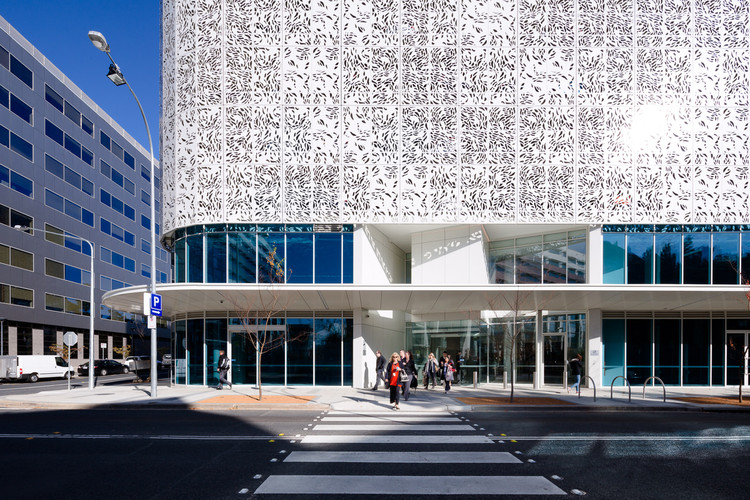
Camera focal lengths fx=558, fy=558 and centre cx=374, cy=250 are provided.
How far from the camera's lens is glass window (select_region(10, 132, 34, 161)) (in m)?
44.8

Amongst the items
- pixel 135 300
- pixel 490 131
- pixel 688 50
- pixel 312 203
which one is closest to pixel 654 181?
pixel 688 50

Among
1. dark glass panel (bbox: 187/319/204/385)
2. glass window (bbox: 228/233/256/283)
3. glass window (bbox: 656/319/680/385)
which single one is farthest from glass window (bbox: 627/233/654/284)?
dark glass panel (bbox: 187/319/204/385)

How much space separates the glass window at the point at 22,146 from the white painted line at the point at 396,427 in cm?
4432

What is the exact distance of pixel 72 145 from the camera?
53750 mm

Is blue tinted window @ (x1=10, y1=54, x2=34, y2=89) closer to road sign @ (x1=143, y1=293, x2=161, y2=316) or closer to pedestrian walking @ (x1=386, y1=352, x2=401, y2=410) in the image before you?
road sign @ (x1=143, y1=293, x2=161, y2=316)

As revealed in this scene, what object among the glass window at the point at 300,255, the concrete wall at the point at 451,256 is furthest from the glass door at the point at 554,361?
the glass window at the point at 300,255

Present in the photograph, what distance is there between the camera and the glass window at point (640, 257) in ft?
79.3

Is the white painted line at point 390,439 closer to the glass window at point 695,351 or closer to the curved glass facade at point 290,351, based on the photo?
the curved glass facade at point 290,351

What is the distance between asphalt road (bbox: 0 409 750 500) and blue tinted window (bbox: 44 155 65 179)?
41698mm

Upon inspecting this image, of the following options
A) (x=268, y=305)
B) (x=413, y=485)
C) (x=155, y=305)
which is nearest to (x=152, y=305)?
(x=155, y=305)

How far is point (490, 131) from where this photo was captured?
78.2ft

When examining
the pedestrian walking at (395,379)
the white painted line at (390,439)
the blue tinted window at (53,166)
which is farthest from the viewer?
the blue tinted window at (53,166)

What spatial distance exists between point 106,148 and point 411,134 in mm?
49049

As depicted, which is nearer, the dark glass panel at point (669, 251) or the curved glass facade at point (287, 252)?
the curved glass facade at point (287, 252)
